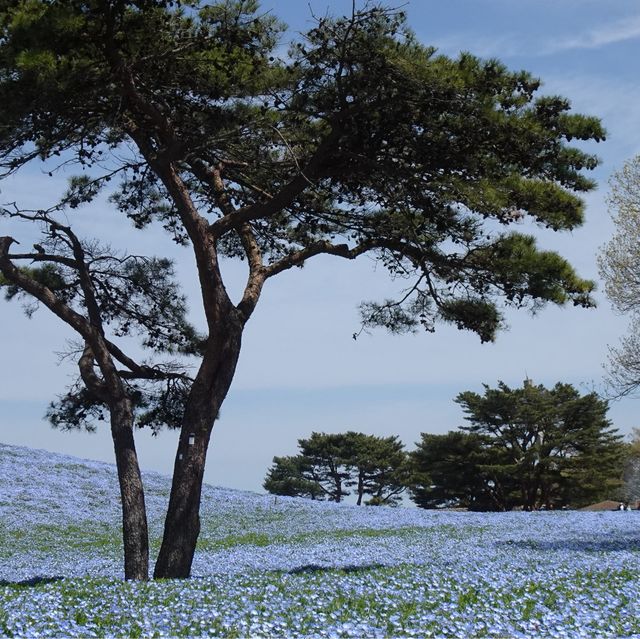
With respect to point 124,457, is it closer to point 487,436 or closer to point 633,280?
point 633,280

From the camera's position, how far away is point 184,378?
14242mm

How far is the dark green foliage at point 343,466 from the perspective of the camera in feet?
153

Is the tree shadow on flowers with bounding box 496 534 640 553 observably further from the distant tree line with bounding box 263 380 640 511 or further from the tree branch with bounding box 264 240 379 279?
the distant tree line with bounding box 263 380 640 511

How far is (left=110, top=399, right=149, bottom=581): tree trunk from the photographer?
11.5m

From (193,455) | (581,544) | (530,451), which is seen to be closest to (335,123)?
(193,455)

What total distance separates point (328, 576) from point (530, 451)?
95.0 ft

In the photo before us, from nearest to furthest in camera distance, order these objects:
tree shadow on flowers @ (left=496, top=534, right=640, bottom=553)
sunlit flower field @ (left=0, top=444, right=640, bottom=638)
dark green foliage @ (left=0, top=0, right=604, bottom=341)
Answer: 1. sunlit flower field @ (left=0, top=444, right=640, bottom=638)
2. dark green foliage @ (left=0, top=0, right=604, bottom=341)
3. tree shadow on flowers @ (left=496, top=534, right=640, bottom=553)

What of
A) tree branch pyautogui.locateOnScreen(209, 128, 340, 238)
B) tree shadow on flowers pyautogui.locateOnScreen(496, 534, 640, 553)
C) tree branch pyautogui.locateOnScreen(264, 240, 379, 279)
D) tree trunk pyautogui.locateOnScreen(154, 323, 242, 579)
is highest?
tree branch pyautogui.locateOnScreen(209, 128, 340, 238)

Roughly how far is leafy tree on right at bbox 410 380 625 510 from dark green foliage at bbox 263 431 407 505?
653 cm

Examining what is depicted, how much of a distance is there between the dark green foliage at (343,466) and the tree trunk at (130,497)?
1382 inches

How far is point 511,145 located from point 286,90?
3.23 meters

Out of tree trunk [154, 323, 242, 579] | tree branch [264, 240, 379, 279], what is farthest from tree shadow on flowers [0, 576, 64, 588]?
tree branch [264, 240, 379, 279]

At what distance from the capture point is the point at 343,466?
47688 mm

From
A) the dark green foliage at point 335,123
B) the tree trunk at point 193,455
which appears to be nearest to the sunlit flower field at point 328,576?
the tree trunk at point 193,455
